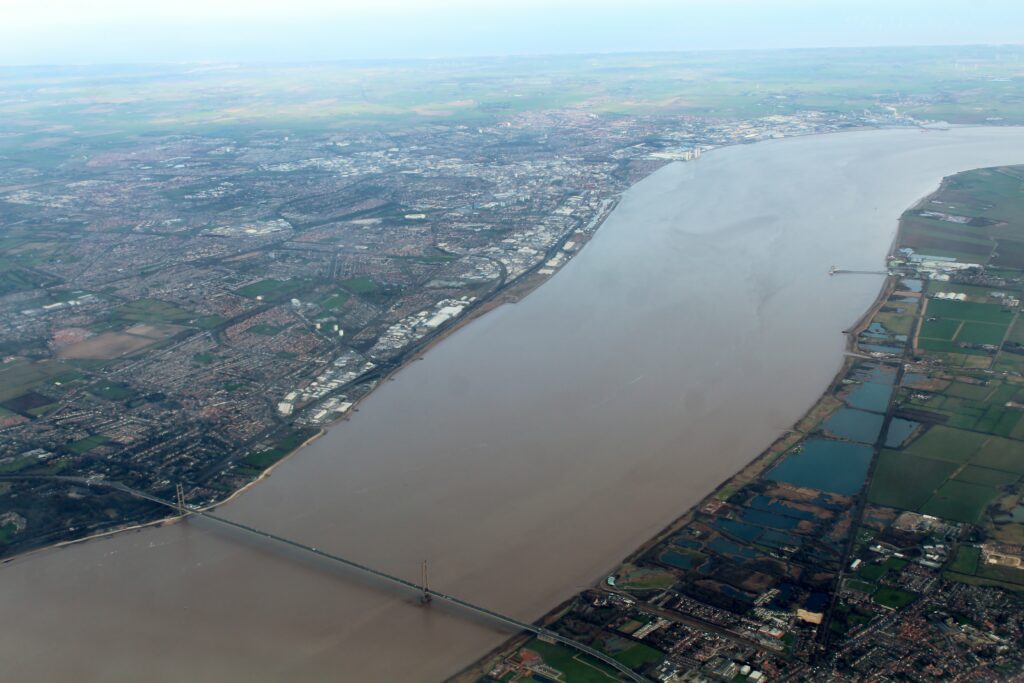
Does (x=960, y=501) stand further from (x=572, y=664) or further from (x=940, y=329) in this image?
(x=940, y=329)

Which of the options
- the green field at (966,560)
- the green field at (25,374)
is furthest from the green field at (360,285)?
the green field at (966,560)

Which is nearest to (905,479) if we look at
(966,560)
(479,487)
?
(966,560)

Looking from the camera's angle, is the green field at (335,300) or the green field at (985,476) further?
the green field at (335,300)

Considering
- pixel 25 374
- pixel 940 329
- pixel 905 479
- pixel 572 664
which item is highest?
pixel 940 329

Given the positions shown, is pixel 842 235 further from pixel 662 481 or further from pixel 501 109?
pixel 501 109

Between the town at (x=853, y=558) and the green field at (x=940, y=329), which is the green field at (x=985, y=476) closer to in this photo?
the town at (x=853, y=558)

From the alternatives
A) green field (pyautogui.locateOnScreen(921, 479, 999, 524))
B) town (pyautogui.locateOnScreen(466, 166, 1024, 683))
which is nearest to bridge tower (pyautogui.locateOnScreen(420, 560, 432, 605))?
town (pyautogui.locateOnScreen(466, 166, 1024, 683))

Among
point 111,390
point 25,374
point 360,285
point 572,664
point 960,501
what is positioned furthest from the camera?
point 360,285

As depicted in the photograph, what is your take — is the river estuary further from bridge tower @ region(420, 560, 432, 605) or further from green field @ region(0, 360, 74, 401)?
green field @ region(0, 360, 74, 401)

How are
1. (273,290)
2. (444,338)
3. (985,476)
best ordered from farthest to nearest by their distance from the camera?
(273,290), (444,338), (985,476)

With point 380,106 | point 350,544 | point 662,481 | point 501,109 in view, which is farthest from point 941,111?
point 350,544
